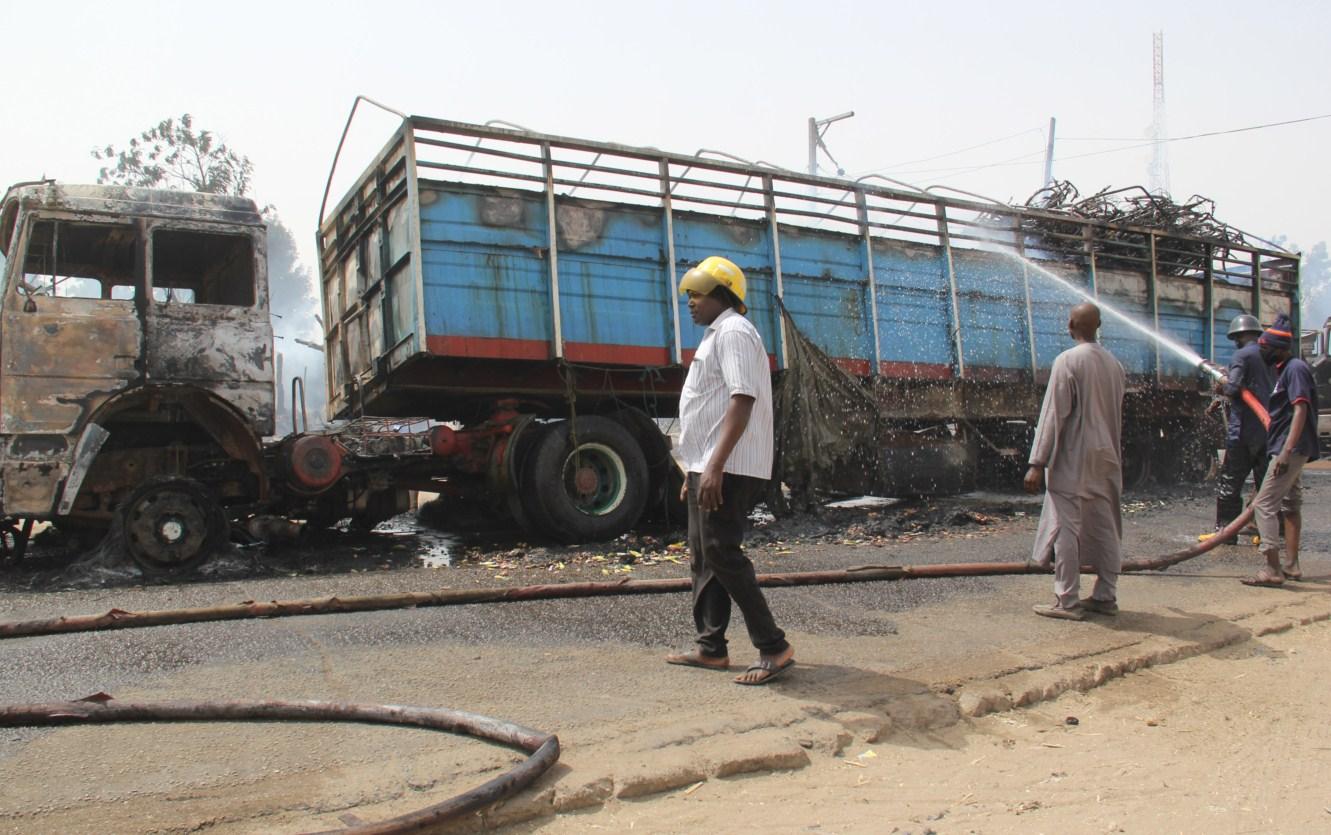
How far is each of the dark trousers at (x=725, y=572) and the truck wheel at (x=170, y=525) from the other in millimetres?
4186

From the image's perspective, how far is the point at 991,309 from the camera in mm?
10672

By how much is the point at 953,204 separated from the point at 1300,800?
8162mm

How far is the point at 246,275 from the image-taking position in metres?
7.02

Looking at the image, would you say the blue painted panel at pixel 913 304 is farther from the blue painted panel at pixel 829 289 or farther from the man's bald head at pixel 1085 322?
the man's bald head at pixel 1085 322

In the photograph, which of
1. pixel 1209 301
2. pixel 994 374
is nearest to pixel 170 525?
pixel 994 374

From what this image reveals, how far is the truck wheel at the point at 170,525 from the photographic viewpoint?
21.2ft

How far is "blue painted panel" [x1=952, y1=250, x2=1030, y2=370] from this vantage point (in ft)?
34.4

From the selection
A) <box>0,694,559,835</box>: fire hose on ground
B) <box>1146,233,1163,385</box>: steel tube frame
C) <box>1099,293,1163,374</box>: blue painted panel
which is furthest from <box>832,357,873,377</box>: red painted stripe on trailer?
<box>0,694,559,835</box>: fire hose on ground

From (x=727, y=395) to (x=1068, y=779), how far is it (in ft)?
5.43

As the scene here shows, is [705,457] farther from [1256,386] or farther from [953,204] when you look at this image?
[953,204]

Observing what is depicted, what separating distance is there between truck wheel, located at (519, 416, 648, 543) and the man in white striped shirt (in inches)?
158

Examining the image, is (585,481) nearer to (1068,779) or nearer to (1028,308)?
(1068,779)

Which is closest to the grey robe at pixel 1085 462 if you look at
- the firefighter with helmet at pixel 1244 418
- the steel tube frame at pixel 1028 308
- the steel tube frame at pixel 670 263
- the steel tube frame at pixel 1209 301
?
the firefighter with helmet at pixel 1244 418

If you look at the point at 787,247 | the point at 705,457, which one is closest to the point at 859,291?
the point at 787,247
